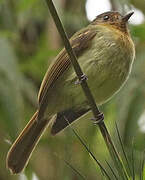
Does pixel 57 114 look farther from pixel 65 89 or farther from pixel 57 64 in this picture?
pixel 57 64

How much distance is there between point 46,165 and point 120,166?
7.74 feet

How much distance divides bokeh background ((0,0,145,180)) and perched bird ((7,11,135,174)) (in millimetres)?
100

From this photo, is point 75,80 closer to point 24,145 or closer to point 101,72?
point 101,72

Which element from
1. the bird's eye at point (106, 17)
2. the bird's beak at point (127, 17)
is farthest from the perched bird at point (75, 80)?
the bird's eye at point (106, 17)

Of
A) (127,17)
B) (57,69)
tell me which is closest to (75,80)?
(57,69)

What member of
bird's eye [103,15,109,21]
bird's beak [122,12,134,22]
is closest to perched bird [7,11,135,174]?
bird's beak [122,12,134,22]

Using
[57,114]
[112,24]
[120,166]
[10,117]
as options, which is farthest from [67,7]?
[120,166]

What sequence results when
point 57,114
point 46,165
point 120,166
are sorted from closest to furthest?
point 120,166, point 57,114, point 46,165

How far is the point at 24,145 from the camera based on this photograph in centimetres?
325

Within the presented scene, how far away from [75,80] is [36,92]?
0.71 metres

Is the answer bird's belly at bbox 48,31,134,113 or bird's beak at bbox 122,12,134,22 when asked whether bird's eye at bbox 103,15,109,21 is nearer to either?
bird's beak at bbox 122,12,134,22

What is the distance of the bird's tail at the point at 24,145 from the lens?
291 centimetres

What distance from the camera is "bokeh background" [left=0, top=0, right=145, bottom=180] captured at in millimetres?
3082

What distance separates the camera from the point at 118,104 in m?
3.25
